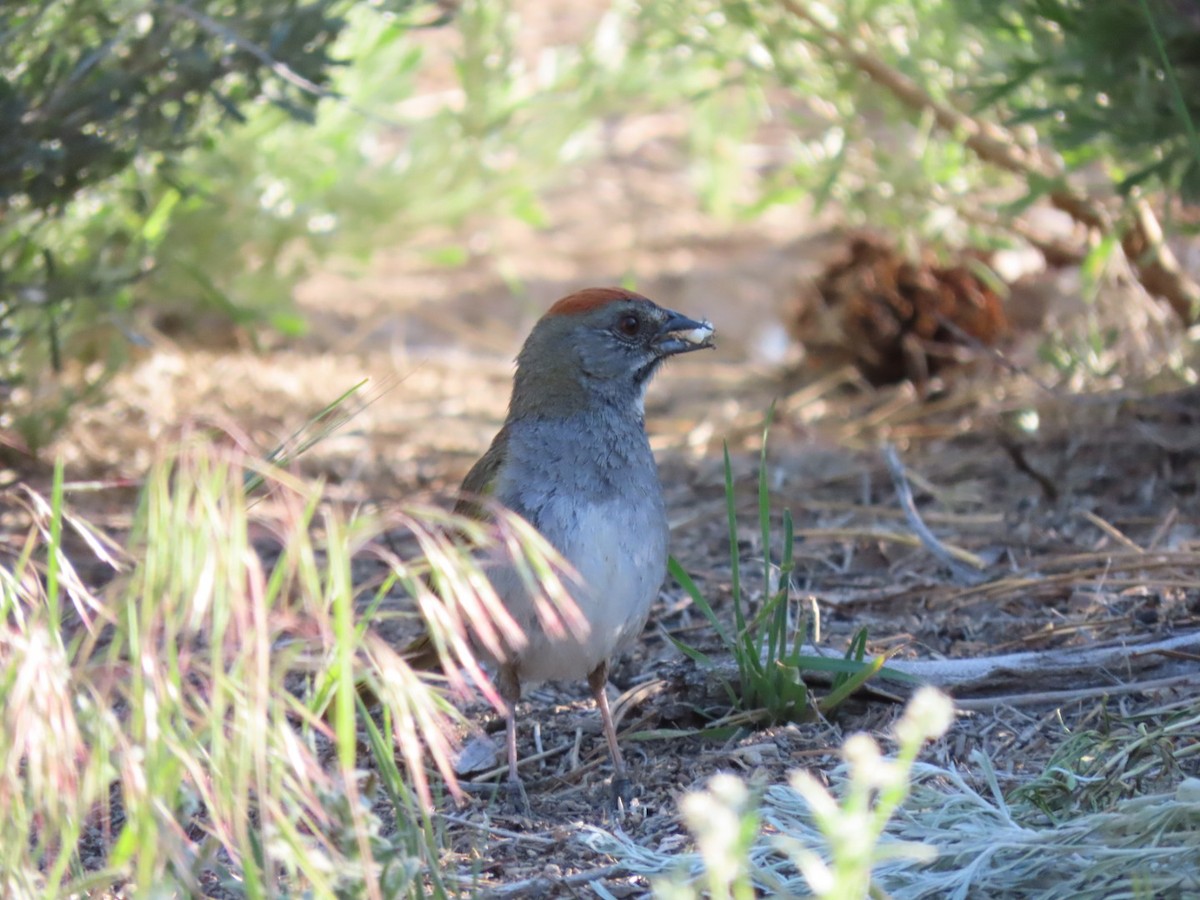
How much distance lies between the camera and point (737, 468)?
5.79 m

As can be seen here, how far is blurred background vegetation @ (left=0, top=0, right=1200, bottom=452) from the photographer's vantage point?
452cm

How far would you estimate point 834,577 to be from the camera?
15.5 feet

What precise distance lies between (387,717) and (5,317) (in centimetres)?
278

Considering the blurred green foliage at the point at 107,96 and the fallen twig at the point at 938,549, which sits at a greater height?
the blurred green foliage at the point at 107,96

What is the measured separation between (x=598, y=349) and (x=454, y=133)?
322 centimetres

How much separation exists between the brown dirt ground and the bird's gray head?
53 centimetres

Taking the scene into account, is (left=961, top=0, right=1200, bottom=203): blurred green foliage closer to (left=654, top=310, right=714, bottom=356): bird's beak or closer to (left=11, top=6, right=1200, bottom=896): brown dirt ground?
(left=11, top=6, right=1200, bottom=896): brown dirt ground

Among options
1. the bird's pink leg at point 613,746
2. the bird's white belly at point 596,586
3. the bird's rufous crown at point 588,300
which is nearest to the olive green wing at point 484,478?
the bird's white belly at point 596,586

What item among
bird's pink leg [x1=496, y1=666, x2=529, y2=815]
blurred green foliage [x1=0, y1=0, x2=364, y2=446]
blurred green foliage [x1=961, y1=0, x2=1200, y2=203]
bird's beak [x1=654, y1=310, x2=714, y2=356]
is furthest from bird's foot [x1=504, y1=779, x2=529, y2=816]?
blurred green foliage [x1=961, y1=0, x2=1200, y2=203]

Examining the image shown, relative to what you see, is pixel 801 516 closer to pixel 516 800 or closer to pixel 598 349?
pixel 598 349

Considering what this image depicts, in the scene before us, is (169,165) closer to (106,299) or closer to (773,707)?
(106,299)

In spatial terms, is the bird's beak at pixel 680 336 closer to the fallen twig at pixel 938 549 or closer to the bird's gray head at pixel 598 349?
the bird's gray head at pixel 598 349

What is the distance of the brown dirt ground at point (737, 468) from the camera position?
354 centimetres

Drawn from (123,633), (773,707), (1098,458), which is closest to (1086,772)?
(773,707)
